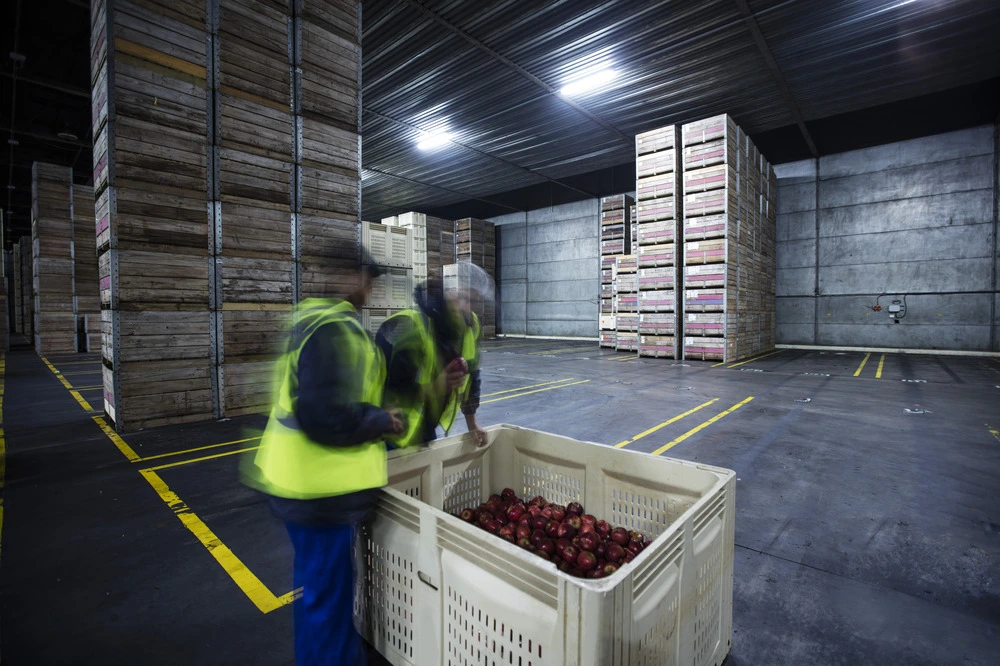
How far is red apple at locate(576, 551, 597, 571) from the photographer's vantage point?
1961 mm

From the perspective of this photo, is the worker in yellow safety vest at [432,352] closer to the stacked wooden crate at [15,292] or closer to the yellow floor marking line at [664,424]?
the yellow floor marking line at [664,424]

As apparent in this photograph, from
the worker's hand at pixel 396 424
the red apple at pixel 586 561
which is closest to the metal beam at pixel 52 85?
the worker's hand at pixel 396 424

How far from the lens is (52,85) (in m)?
13.0

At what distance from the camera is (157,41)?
6152 mm

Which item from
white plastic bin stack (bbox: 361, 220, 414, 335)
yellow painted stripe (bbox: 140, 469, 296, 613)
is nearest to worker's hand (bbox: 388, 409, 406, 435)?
yellow painted stripe (bbox: 140, 469, 296, 613)

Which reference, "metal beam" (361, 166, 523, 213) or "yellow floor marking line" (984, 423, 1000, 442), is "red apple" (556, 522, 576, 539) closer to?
"yellow floor marking line" (984, 423, 1000, 442)

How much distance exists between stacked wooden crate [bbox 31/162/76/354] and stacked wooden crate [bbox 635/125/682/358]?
20.1 m

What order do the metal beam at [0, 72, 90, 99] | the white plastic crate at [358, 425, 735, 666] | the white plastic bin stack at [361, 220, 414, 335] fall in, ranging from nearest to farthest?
1. the white plastic crate at [358, 425, 735, 666]
2. the white plastic bin stack at [361, 220, 414, 335]
3. the metal beam at [0, 72, 90, 99]

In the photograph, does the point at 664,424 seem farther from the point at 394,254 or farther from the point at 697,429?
the point at 394,254

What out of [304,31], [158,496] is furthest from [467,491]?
[304,31]

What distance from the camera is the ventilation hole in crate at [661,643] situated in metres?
1.37

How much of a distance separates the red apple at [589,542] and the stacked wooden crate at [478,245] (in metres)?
21.8

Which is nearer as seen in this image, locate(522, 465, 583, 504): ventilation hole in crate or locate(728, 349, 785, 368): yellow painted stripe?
locate(522, 465, 583, 504): ventilation hole in crate

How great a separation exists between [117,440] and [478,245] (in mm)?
20162
